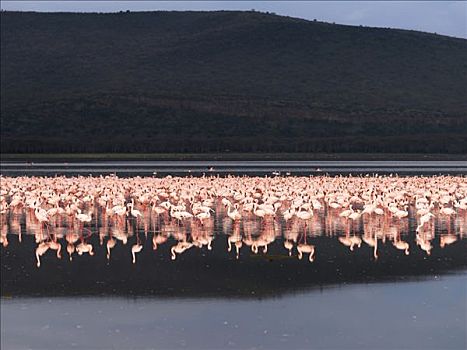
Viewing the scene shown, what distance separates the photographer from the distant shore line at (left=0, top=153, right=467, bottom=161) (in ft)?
197

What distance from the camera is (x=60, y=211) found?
20.5m

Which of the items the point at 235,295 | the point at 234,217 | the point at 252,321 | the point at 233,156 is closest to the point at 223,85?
the point at 233,156

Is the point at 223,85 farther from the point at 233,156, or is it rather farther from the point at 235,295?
the point at 235,295

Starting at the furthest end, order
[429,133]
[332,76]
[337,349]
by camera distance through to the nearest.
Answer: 1. [332,76]
2. [429,133]
3. [337,349]

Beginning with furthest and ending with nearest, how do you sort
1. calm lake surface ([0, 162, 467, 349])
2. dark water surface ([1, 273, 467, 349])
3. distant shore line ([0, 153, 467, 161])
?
distant shore line ([0, 153, 467, 161]), calm lake surface ([0, 162, 467, 349]), dark water surface ([1, 273, 467, 349])

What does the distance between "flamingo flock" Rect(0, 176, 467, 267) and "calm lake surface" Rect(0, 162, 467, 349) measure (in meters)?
0.16

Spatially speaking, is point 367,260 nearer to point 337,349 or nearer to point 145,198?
point 337,349

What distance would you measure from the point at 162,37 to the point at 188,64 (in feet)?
39.6

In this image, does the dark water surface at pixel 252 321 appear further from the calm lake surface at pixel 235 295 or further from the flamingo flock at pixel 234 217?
the flamingo flock at pixel 234 217

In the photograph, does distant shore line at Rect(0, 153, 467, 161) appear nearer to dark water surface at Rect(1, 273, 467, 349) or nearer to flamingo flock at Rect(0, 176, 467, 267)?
flamingo flock at Rect(0, 176, 467, 267)

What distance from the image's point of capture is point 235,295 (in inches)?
472

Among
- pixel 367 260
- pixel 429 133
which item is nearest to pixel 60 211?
pixel 367 260

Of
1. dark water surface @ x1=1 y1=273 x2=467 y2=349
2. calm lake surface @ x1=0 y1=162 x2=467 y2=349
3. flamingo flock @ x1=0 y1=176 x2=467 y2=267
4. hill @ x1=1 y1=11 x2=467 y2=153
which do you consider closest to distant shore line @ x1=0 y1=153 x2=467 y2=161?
hill @ x1=1 y1=11 x2=467 y2=153

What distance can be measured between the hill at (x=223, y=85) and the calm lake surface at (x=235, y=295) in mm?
50389
